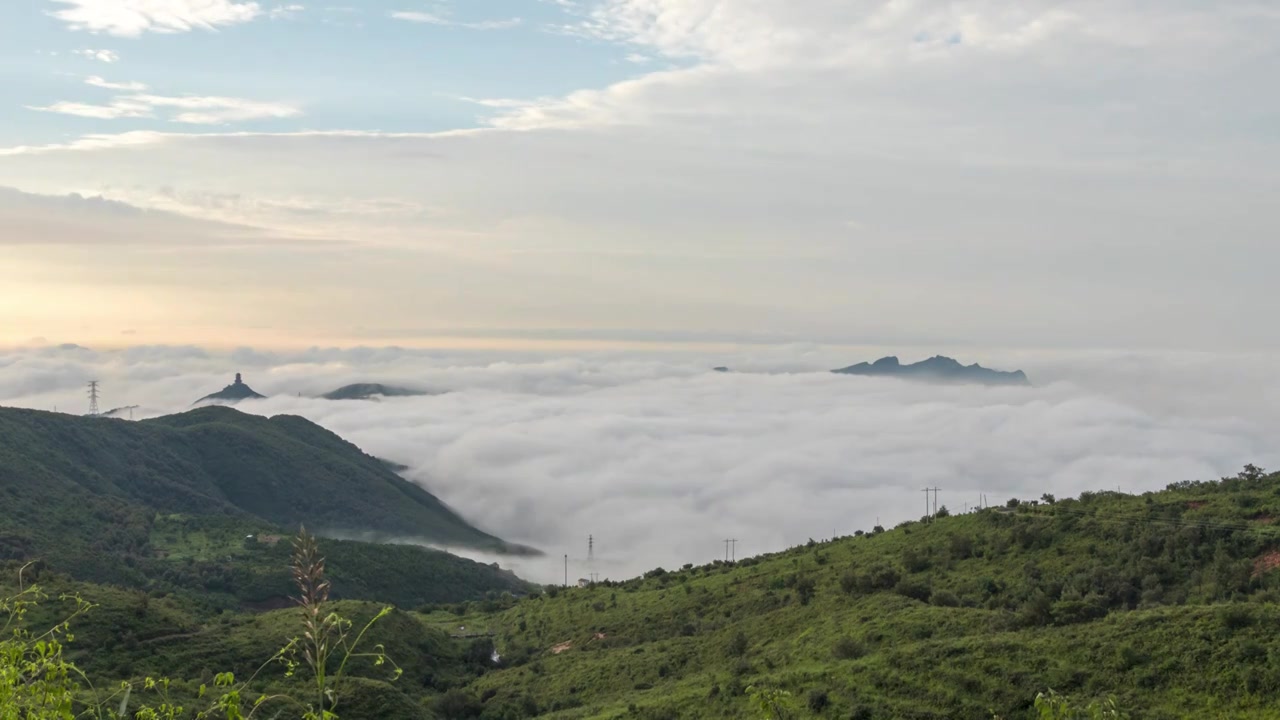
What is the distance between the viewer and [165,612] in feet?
221

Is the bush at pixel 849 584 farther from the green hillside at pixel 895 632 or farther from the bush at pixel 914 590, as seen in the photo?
the bush at pixel 914 590

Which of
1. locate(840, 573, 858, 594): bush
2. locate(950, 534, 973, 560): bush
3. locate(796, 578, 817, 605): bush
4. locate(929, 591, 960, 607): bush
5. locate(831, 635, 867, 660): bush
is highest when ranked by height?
locate(950, 534, 973, 560): bush

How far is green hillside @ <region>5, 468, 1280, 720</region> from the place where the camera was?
3788cm

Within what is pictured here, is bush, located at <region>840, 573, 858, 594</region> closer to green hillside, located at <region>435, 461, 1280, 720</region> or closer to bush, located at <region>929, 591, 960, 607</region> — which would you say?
green hillside, located at <region>435, 461, 1280, 720</region>

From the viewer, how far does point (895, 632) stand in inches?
1983

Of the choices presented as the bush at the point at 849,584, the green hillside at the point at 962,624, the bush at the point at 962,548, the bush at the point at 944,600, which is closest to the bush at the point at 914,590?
the green hillside at the point at 962,624

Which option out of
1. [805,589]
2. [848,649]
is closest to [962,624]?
[848,649]

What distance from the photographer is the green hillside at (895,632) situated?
37.9 m

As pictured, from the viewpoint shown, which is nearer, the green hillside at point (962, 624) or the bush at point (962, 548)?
the green hillside at point (962, 624)

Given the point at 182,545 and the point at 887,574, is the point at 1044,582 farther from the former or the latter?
the point at 182,545

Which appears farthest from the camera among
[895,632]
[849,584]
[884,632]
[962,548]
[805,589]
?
[805,589]

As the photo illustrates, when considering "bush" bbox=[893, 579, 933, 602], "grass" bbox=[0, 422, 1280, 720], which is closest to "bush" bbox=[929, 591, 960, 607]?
"grass" bbox=[0, 422, 1280, 720]

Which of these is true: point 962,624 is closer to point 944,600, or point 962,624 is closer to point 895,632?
point 895,632

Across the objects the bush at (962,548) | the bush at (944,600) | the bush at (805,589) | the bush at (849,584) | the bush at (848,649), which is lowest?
the bush at (805,589)
